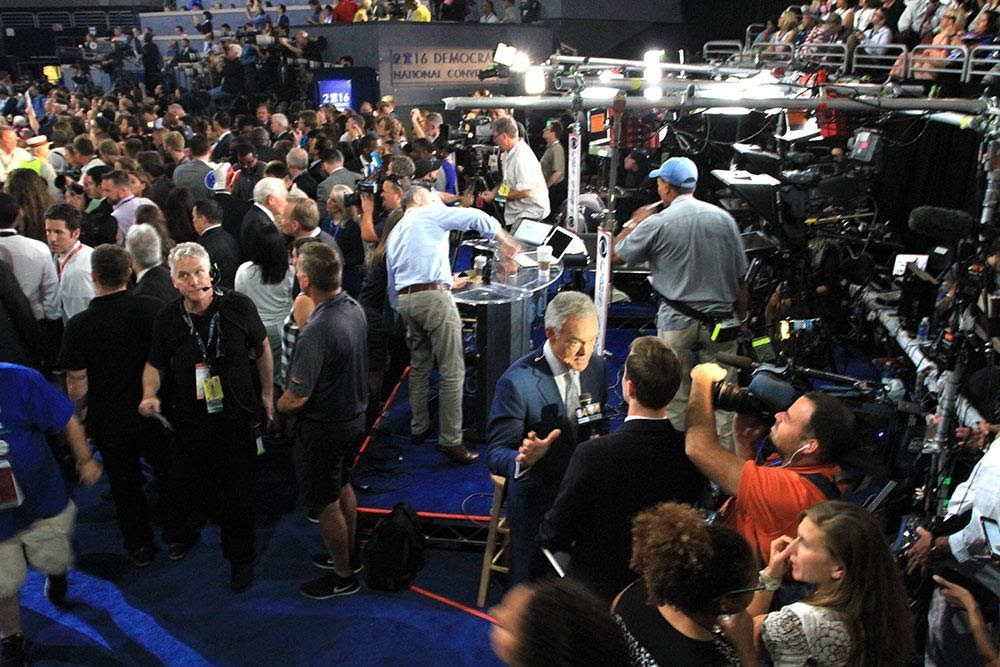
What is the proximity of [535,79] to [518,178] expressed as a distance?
1.51 m

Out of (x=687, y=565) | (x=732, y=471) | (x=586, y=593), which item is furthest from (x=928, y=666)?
(x=586, y=593)

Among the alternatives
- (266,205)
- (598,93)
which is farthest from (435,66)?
(598,93)

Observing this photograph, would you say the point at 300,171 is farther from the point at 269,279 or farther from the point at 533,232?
the point at 269,279

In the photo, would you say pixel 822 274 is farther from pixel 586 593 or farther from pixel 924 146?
pixel 586 593

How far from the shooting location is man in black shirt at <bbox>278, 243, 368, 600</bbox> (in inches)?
135

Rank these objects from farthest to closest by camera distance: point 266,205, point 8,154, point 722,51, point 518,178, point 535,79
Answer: point 722,51
point 8,154
point 518,178
point 535,79
point 266,205

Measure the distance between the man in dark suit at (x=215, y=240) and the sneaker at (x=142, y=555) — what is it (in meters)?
1.52

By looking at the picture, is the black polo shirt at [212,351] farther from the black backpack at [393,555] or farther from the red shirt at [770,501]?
the red shirt at [770,501]

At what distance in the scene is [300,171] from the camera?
21.3ft

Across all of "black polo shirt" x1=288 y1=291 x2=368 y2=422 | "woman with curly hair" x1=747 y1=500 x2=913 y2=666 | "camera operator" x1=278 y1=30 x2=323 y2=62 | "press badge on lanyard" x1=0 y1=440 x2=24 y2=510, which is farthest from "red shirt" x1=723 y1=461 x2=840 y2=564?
"camera operator" x1=278 y1=30 x2=323 y2=62

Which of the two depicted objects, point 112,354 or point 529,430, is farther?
point 112,354

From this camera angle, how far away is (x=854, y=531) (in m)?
1.98

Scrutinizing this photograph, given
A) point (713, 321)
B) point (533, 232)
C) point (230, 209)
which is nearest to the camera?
point (713, 321)

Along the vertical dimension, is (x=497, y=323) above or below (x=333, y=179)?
below
